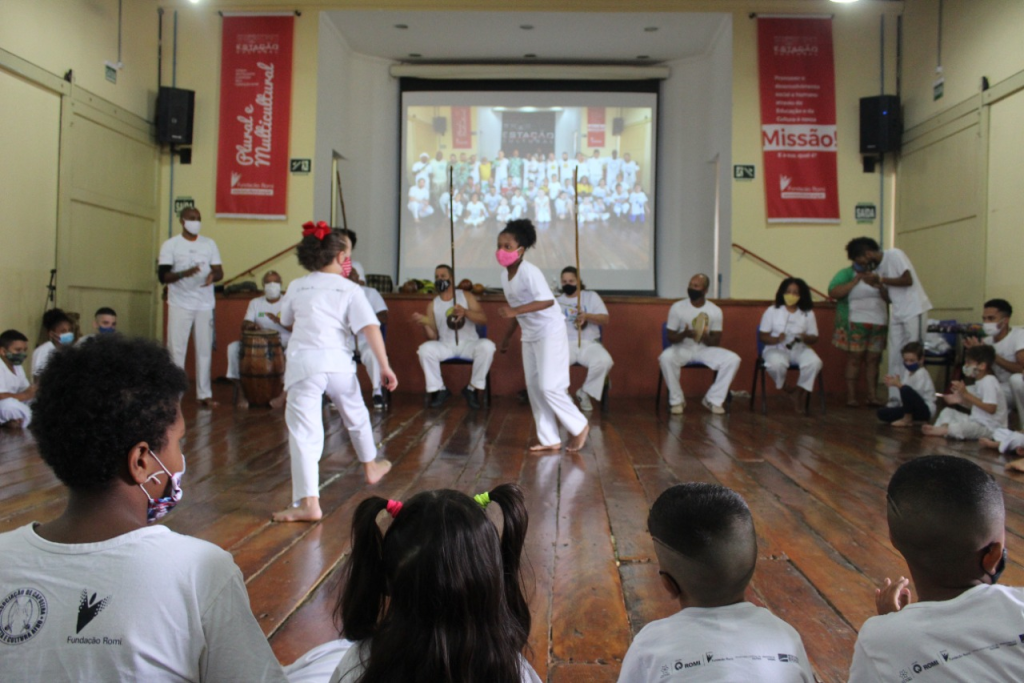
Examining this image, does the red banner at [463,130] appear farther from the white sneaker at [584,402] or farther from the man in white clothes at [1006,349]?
the man in white clothes at [1006,349]

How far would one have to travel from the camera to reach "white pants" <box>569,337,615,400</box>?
6.90 metres

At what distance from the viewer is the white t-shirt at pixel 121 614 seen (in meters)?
0.96

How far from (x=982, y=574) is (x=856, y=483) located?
9.12ft

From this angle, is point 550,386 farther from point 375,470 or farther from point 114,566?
point 114,566

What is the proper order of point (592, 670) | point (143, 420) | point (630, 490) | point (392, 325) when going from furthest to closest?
point (392, 325) → point (630, 490) → point (592, 670) → point (143, 420)

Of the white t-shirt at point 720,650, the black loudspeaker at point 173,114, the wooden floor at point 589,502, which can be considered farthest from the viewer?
the black loudspeaker at point 173,114

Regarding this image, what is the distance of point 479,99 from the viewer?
1041 centimetres

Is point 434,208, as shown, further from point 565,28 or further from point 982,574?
point 982,574

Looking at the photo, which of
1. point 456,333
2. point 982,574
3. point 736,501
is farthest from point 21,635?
point 456,333

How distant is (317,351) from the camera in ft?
10.5

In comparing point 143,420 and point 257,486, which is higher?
point 143,420

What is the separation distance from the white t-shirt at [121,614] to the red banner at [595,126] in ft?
32.6

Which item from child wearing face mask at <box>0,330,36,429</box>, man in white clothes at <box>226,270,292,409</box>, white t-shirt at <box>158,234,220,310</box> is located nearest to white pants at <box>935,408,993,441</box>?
man in white clothes at <box>226,270,292,409</box>

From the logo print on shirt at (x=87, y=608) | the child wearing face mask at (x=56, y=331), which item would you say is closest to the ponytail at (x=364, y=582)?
the logo print on shirt at (x=87, y=608)
